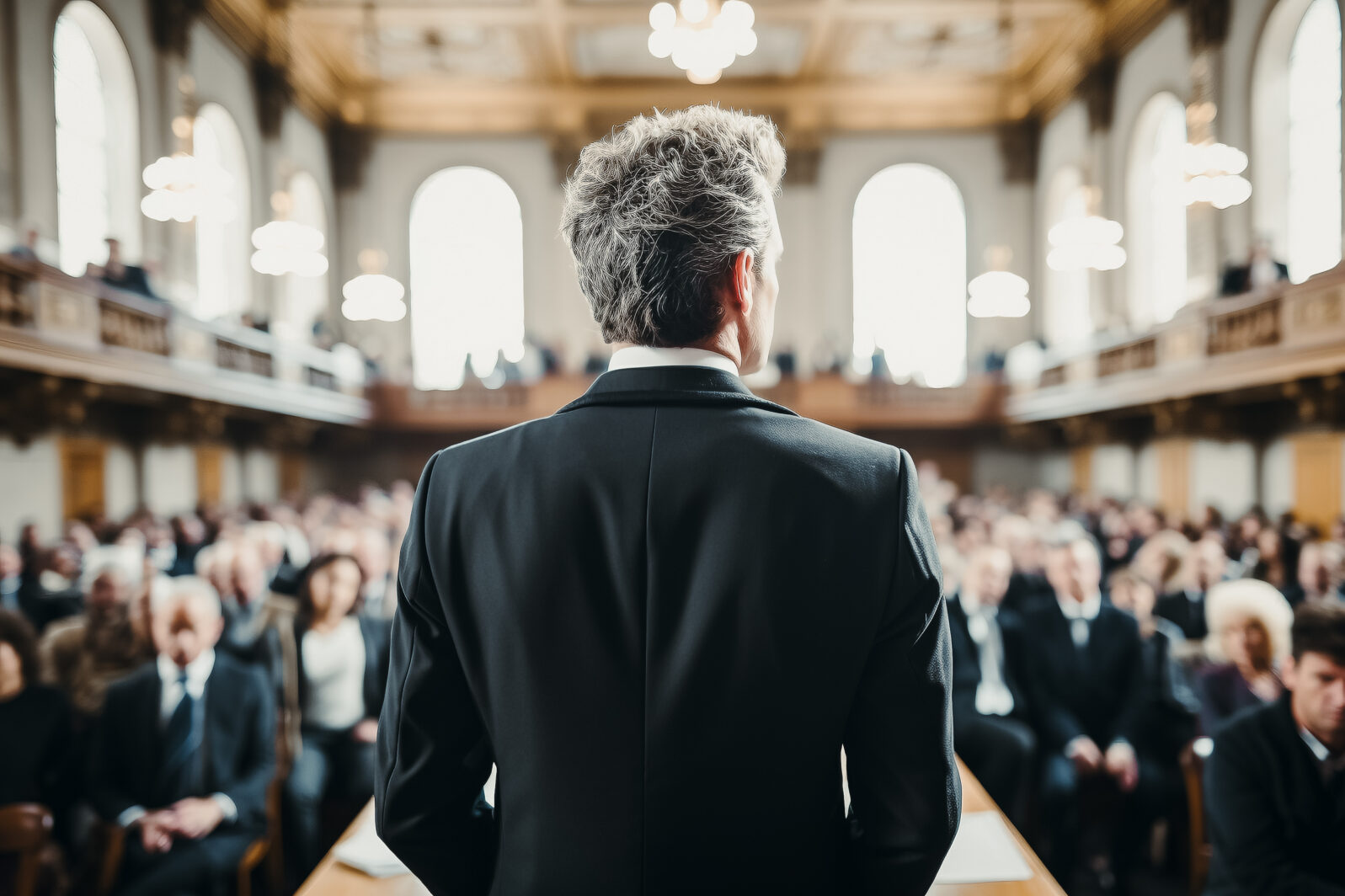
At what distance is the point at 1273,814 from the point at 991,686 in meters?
2.00

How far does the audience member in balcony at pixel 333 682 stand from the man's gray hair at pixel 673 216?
3.41m

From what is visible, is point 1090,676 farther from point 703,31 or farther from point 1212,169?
point 703,31

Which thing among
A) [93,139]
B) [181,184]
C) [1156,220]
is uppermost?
[93,139]

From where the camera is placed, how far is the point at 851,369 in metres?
16.6

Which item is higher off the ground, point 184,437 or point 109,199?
point 109,199

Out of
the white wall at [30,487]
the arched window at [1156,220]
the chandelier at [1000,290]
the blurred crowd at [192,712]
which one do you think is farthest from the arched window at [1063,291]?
the white wall at [30,487]

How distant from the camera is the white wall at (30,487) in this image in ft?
29.5

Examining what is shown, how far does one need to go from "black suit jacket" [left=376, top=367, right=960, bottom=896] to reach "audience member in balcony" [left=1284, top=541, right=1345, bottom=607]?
4.92m

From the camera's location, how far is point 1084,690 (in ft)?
14.0

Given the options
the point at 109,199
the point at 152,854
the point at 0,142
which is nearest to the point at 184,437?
the point at 109,199

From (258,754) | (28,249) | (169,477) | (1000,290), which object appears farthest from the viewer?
(169,477)

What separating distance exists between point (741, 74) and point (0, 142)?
13864 millimetres

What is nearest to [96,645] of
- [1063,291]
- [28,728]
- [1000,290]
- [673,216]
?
[28,728]

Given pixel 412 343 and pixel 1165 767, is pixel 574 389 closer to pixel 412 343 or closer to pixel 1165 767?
pixel 412 343
